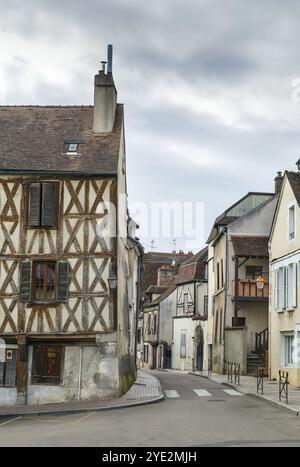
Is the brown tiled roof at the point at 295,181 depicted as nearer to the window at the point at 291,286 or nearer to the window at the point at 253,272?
the window at the point at 291,286

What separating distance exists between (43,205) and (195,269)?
29.3 meters

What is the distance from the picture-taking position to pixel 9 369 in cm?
2294

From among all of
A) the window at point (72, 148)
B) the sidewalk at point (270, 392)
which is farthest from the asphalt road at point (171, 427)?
the window at point (72, 148)

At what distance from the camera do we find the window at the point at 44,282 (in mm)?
23078

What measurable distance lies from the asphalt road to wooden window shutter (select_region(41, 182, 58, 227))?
6641 mm

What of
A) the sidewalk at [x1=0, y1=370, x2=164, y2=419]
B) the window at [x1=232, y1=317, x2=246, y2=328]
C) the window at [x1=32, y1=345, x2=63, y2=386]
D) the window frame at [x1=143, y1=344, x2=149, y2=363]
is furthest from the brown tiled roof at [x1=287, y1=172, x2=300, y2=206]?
the window frame at [x1=143, y1=344, x2=149, y2=363]

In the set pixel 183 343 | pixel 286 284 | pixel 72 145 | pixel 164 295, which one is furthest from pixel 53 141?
pixel 164 295

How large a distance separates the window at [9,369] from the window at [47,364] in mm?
605

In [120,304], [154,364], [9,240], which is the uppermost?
[9,240]

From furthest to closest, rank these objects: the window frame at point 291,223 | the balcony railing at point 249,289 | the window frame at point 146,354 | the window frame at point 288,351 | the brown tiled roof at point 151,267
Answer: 1. the brown tiled roof at point 151,267
2. the window frame at point 146,354
3. the balcony railing at point 249,289
4. the window frame at point 291,223
5. the window frame at point 288,351

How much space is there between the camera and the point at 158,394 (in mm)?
23984
